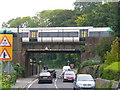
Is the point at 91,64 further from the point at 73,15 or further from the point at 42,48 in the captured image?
the point at 73,15

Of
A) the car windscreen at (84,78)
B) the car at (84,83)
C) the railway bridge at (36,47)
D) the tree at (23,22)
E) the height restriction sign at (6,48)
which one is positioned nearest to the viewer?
the height restriction sign at (6,48)

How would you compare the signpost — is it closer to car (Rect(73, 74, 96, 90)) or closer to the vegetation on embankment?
the vegetation on embankment

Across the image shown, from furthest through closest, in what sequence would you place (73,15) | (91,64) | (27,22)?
(27,22) < (73,15) < (91,64)

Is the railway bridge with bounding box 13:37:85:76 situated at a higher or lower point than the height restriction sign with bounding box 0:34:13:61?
lower

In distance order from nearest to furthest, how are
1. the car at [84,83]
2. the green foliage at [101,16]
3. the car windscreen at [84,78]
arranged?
the car at [84,83] → the car windscreen at [84,78] → the green foliage at [101,16]

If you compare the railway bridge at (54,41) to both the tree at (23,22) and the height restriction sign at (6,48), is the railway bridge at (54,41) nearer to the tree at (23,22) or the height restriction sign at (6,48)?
the height restriction sign at (6,48)

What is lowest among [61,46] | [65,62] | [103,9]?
[65,62]

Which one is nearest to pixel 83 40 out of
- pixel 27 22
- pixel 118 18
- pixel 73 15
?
pixel 118 18

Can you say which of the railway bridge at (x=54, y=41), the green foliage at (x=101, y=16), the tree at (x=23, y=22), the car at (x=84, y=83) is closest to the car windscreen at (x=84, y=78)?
the car at (x=84, y=83)

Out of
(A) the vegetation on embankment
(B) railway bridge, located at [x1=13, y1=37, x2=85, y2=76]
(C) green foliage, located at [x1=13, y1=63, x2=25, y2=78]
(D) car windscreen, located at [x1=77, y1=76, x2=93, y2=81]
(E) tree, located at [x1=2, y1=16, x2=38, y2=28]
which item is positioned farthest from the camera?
(E) tree, located at [x1=2, y1=16, x2=38, y2=28]

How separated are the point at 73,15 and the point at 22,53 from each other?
59445 millimetres

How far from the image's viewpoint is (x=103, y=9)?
250ft

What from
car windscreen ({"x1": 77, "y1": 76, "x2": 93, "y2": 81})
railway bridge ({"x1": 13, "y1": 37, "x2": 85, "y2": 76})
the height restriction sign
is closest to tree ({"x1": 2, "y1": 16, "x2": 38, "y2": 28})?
railway bridge ({"x1": 13, "y1": 37, "x2": 85, "y2": 76})

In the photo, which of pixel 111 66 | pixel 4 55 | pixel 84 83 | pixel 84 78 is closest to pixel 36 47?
pixel 84 78
